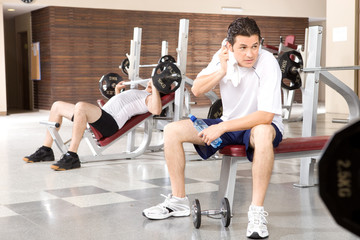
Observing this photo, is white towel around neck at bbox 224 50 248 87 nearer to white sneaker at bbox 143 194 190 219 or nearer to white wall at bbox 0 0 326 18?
white sneaker at bbox 143 194 190 219

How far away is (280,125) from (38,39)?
9414 mm

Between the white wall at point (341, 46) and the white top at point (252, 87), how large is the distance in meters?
6.39

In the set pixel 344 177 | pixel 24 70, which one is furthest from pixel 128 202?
pixel 24 70

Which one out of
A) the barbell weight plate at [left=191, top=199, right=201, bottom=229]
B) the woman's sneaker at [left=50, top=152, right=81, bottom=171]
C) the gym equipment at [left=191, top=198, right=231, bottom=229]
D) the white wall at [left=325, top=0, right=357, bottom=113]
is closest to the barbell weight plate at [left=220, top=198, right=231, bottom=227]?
→ the gym equipment at [left=191, top=198, right=231, bottom=229]

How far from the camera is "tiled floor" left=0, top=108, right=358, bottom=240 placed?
214 centimetres

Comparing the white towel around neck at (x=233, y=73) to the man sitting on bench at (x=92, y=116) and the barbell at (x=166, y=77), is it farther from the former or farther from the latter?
the man sitting on bench at (x=92, y=116)

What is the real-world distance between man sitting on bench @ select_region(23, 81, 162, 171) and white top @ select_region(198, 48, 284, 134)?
4.09 ft

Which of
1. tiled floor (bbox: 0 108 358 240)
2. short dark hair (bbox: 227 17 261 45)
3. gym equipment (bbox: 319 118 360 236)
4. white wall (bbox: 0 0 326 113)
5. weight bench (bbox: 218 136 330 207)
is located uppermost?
white wall (bbox: 0 0 326 113)

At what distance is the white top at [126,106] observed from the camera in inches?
153

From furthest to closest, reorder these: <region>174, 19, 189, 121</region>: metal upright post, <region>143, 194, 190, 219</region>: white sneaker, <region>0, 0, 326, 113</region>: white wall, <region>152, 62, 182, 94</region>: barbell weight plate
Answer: <region>0, 0, 326, 113</region>: white wall, <region>174, 19, 189, 121</region>: metal upright post, <region>152, 62, 182, 94</region>: barbell weight plate, <region>143, 194, 190, 219</region>: white sneaker

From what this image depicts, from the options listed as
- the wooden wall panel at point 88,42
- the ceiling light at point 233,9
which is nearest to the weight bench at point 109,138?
the wooden wall panel at point 88,42

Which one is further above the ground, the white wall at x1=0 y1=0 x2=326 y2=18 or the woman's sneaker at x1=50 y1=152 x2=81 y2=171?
the white wall at x1=0 y1=0 x2=326 y2=18

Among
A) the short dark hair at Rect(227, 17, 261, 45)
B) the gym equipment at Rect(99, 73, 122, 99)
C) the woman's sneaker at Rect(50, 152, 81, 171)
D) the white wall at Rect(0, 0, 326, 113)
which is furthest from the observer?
the white wall at Rect(0, 0, 326, 113)

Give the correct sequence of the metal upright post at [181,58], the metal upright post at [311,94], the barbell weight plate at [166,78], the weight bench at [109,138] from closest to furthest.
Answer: the metal upright post at [311,94] → the barbell weight plate at [166,78] → the weight bench at [109,138] → the metal upright post at [181,58]
